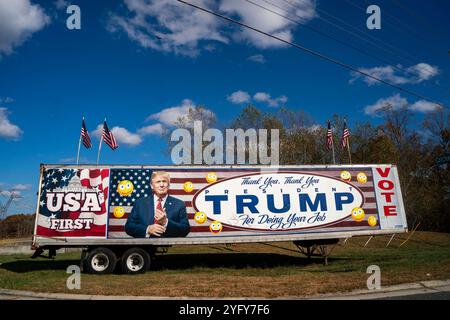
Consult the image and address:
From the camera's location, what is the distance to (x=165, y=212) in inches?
541

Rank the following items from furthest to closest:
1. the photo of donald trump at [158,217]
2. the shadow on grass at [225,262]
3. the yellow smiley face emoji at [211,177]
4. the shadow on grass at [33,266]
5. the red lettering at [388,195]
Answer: the shadow on grass at [33,266] → the shadow on grass at [225,262] → the red lettering at [388,195] → the yellow smiley face emoji at [211,177] → the photo of donald trump at [158,217]

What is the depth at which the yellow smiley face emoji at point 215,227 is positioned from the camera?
13781 millimetres

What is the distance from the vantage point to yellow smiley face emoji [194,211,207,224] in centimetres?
1380

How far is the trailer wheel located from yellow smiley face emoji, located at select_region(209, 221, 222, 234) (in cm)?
265

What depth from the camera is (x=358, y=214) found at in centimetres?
1454

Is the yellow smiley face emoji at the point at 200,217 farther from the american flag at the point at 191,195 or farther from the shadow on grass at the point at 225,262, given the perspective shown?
the shadow on grass at the point at 225,262

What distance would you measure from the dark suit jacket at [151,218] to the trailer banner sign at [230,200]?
6 centimetres

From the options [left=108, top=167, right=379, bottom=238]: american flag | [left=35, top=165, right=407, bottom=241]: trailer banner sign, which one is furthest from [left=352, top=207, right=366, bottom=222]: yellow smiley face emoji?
[left=108, top=167, right=379, bottom=238]: american flag

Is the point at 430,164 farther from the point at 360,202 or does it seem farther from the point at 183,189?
the point at 183,189

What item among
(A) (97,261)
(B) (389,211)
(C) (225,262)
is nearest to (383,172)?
(B) (389,211)

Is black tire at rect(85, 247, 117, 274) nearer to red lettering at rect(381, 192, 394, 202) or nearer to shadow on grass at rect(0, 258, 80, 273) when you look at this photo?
shadow on grass at rect(0, 258, 80, 273)

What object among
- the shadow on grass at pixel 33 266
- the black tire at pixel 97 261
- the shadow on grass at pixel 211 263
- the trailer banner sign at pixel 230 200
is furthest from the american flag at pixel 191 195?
the shadow on grass at pixel 33 266
